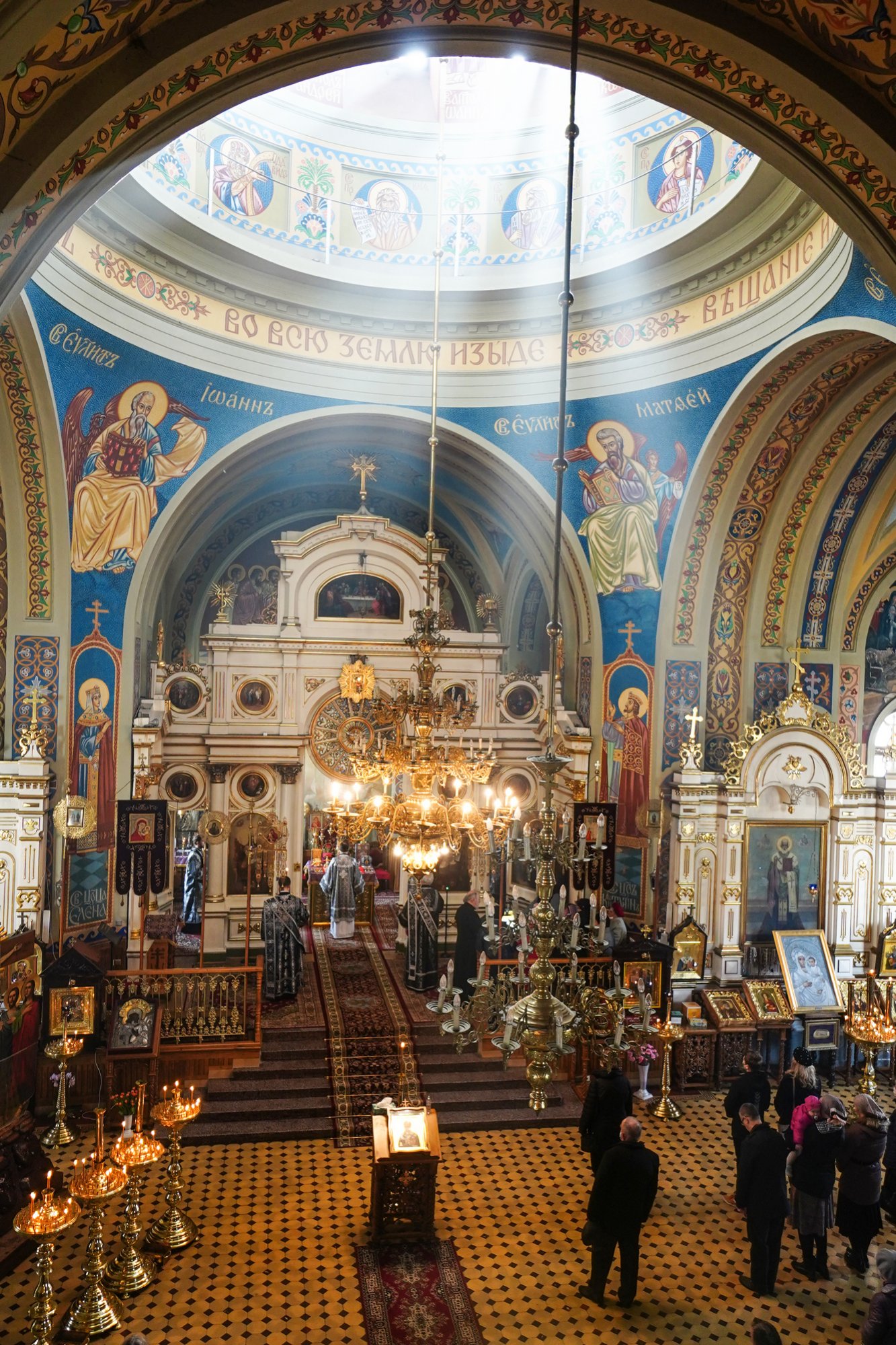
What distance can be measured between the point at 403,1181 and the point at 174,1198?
1818mm

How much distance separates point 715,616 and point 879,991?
16.7 feet

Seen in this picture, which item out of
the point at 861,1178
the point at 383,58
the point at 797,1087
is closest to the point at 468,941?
the point at 797,1087

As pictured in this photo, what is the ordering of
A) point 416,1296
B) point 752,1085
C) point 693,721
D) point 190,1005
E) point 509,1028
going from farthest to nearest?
point 693,721, point 190,1005, point 752,1085, point 416,1296, point 509,1028

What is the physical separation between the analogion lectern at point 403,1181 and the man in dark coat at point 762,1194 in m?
2.37

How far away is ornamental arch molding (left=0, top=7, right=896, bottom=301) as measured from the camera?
14.1 feet

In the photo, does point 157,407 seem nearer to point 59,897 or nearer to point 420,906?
point 59,897

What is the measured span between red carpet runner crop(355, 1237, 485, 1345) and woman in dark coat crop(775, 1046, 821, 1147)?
321 centimetres

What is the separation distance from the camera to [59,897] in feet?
37.9

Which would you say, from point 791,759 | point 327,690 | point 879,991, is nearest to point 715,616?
point 791,759

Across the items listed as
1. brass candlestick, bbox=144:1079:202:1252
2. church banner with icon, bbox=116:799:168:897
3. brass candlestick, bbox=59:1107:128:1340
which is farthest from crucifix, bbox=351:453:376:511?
brass candlestick, bbox=59:1107:128:1340

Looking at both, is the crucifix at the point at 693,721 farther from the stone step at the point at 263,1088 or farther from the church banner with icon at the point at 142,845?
the church banner with icon at the point at 142,845

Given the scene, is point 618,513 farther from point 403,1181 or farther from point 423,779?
point 403,1181

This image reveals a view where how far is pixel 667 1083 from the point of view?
409 inches

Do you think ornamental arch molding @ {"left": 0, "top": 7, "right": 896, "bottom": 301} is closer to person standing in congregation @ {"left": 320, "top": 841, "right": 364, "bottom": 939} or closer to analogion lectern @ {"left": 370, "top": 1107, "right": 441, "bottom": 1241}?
analogion lectern @ {"left": 370, "top": 1107, "right": 441, "bottom": 1241}
